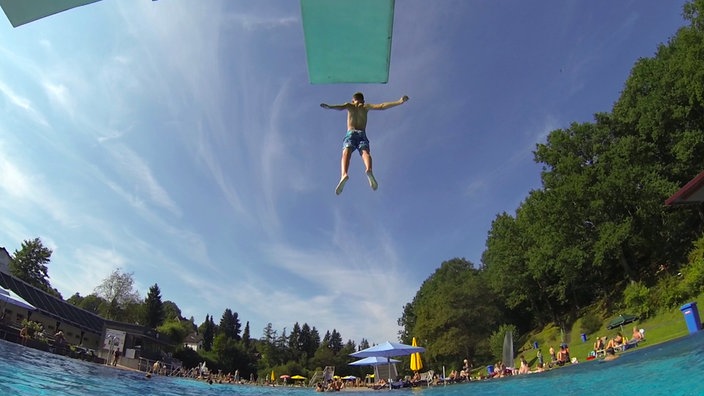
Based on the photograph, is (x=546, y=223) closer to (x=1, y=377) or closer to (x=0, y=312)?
(x=1, y=377)

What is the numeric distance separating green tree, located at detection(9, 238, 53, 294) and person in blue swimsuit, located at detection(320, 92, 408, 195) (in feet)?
225

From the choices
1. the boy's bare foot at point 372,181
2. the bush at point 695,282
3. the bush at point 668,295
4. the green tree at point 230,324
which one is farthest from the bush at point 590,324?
the green tree at point 230,324

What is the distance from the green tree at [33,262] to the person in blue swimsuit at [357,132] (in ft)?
225

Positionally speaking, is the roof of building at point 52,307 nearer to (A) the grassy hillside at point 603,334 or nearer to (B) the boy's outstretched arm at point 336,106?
(B) the boy's outstretched arm at point 336,106

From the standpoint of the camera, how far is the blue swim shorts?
6402mm

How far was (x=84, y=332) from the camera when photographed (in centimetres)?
3959

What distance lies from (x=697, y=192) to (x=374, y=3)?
22400 millimetres

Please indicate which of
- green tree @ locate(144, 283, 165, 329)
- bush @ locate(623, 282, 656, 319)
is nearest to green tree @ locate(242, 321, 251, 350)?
green tree @ locate(144, 283, 165, 329)

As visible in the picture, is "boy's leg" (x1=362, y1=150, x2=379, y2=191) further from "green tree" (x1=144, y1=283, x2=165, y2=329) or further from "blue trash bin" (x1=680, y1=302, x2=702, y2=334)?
"green tree" (x1=144, y1=283, x2=165, y2=329)

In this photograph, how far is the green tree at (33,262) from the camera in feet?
191

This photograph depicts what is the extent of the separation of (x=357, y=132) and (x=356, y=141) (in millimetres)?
159

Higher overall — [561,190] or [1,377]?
[561,190]

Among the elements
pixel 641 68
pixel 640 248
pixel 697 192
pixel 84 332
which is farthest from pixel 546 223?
pixel 84 332

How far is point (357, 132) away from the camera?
6.52 m
